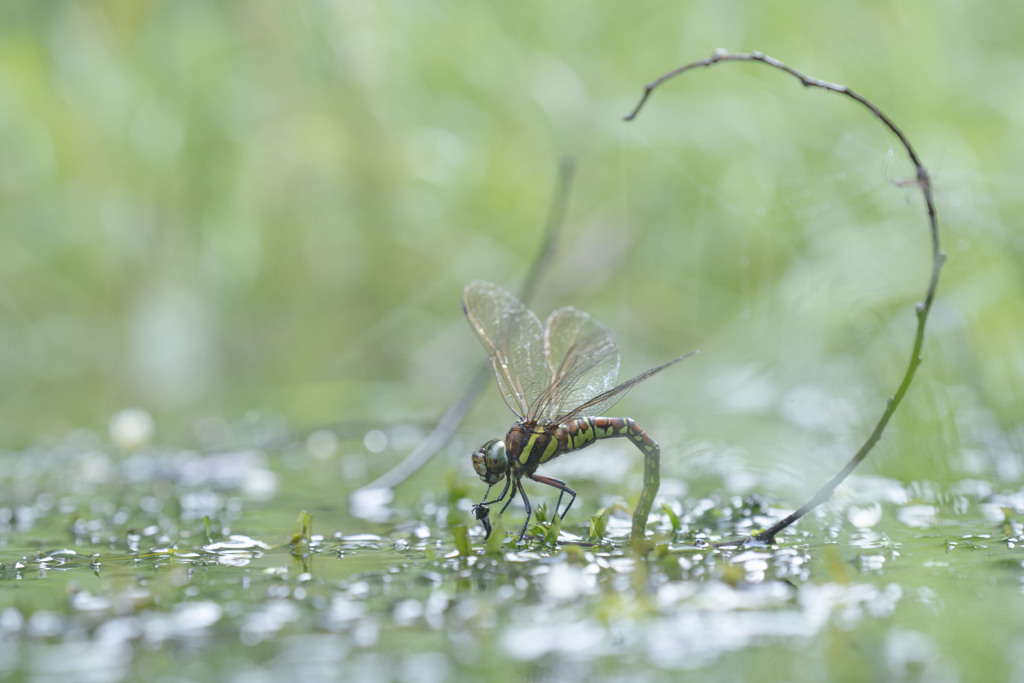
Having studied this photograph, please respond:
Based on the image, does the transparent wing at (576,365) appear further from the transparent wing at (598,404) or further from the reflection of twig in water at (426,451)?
the reflection of twig in water at (426,451)

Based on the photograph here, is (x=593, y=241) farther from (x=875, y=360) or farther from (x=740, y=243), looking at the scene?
(x=875, y=360)

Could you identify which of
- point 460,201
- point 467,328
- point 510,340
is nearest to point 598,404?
point 510,340

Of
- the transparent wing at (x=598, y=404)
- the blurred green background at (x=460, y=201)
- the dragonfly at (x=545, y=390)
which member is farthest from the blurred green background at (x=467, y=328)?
the transparent wing at (x=598, y=404)

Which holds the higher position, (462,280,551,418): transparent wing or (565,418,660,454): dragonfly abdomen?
(462,280,551,418): transparent wing

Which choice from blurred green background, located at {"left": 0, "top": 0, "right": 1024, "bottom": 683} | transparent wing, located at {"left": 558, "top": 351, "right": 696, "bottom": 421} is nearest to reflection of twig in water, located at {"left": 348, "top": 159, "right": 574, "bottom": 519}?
blurred green background, located at {"left": 0, "top": 0, "right": 1024, "bottom": 683}

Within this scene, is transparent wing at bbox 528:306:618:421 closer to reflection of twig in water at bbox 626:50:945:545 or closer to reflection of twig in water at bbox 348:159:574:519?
reflection of twig in water at bbox 348:159:574:519

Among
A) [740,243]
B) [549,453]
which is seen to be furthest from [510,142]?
[549,453]

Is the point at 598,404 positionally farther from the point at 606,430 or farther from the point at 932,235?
the point at 932,235
